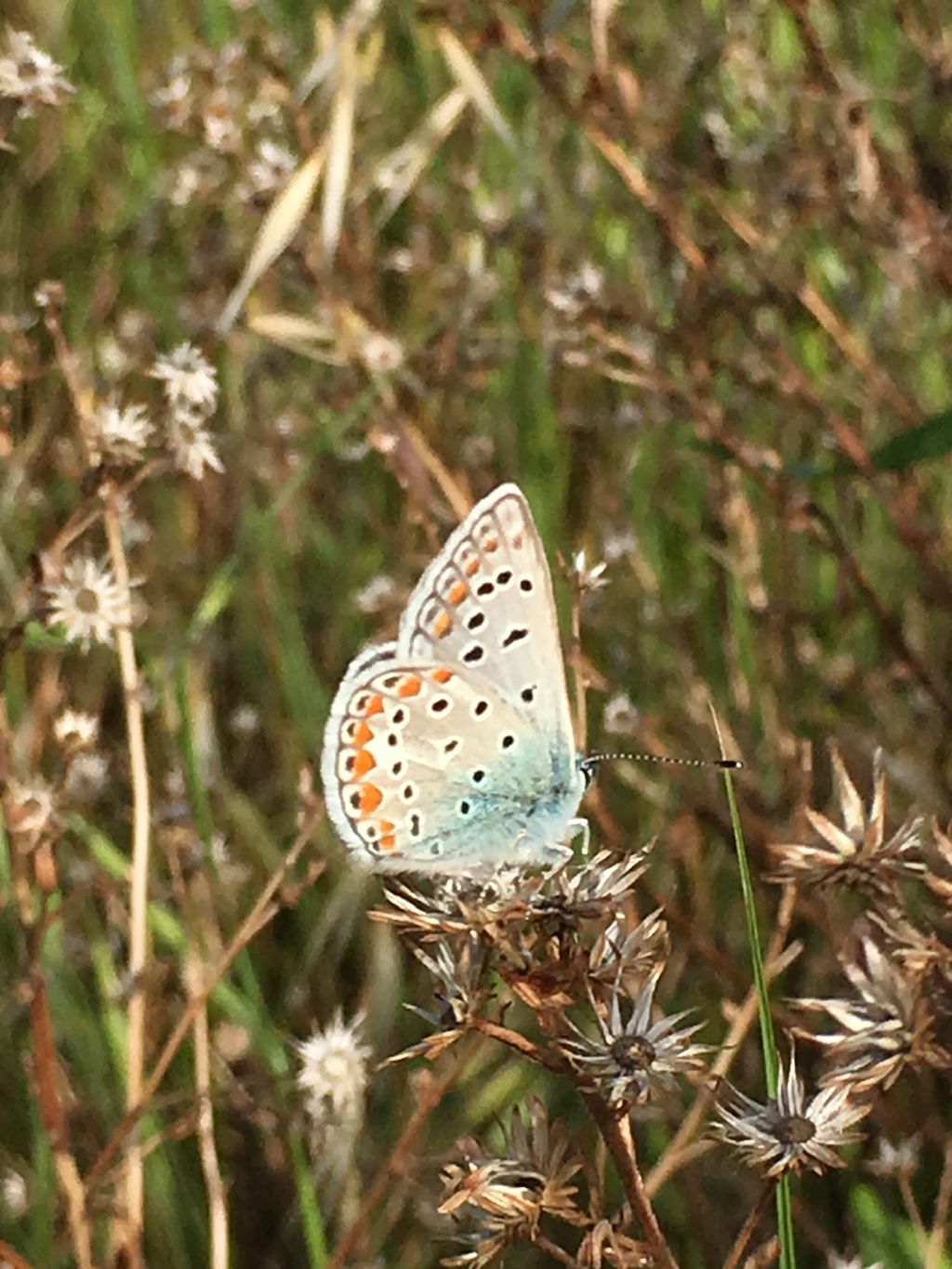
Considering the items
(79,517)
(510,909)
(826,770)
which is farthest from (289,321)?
(510,909)

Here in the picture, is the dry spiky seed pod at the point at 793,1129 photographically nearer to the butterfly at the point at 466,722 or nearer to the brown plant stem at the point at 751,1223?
the brown plant stem at the point at 751,1223

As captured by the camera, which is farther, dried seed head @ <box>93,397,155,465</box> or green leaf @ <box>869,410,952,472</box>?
green leaf @ <box>869,410,952,472</box>

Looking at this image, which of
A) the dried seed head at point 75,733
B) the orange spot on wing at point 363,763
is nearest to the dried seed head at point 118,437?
the dried seed head at point 75,733

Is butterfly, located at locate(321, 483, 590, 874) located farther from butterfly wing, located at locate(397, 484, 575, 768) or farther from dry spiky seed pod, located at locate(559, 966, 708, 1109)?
dry spiky seed pod, located at locate(559, 966, 708, 1109)

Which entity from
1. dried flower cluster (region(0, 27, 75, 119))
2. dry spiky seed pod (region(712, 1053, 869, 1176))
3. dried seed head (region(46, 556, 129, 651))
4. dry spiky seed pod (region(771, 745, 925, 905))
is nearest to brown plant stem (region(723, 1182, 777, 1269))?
dry spiky seed pod (region(712, 1053, 869, 1176))

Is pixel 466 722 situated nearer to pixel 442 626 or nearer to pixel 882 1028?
pixel 442 626

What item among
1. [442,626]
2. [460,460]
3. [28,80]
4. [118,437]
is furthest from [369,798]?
[460,460]
